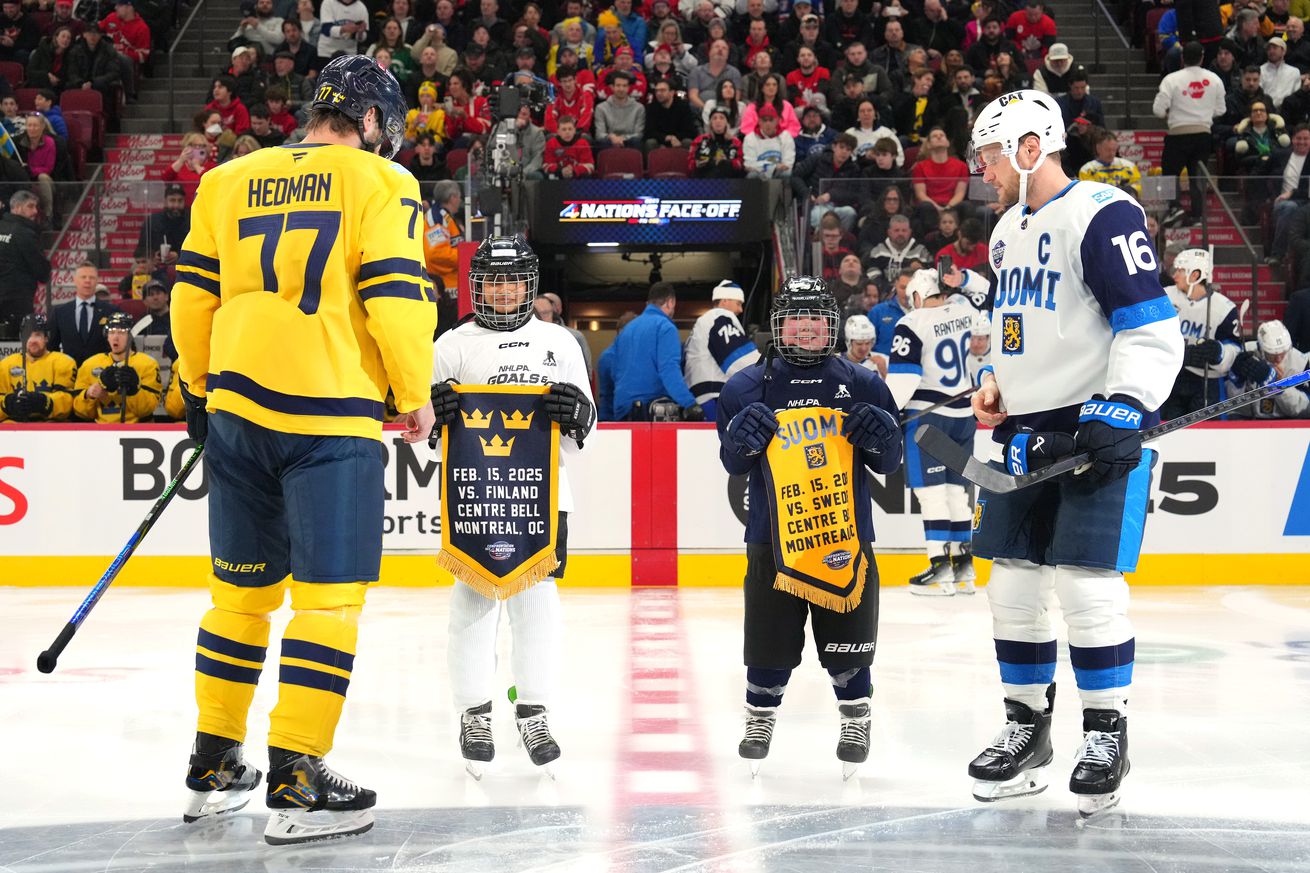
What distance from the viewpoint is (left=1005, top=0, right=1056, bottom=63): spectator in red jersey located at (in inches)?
539

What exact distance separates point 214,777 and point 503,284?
1.61 metres

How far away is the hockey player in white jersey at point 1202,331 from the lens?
8750 millimetres

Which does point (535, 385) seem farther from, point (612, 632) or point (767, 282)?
point (767, 282)

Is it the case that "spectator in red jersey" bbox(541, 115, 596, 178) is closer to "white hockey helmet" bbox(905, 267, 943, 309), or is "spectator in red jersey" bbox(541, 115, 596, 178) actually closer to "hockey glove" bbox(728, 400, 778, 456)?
"white hockey helmet" bbox(905, 267, 943, 309)

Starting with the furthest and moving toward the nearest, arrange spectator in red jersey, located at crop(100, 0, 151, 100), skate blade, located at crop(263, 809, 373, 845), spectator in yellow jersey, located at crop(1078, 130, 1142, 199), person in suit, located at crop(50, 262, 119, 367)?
spectator in red jersey, located at crop(100, 0, 151, 100)
spectator in yellow jersey, located at crop(1078, 130, 1142, 199)
person in suit, located at crop(50, 262, 119, 367)
skate blade, located at crop(263, 809, 373, 845)

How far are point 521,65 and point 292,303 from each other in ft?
31.6

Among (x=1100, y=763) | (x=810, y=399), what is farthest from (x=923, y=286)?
→ (x=1100, y=763)

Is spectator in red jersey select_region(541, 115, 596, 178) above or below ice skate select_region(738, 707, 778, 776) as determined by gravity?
above

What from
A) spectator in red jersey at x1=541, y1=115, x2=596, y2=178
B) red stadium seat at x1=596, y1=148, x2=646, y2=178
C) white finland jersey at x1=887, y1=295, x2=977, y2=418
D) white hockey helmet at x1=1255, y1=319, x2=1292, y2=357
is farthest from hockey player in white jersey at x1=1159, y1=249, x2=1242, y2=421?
spectator in red jersey at x1=541, y1=115, x2=596, y2=178

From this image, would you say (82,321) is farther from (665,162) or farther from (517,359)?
(517,359)

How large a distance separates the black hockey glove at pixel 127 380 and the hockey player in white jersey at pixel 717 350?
334cm

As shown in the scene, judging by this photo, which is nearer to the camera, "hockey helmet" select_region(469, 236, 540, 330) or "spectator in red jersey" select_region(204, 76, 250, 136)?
"hockey helmet" select_region(469, 236, 540, 330)

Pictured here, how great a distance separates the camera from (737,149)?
38.4ft

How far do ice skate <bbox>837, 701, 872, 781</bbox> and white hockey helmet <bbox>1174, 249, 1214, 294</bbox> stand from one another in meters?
5.63
